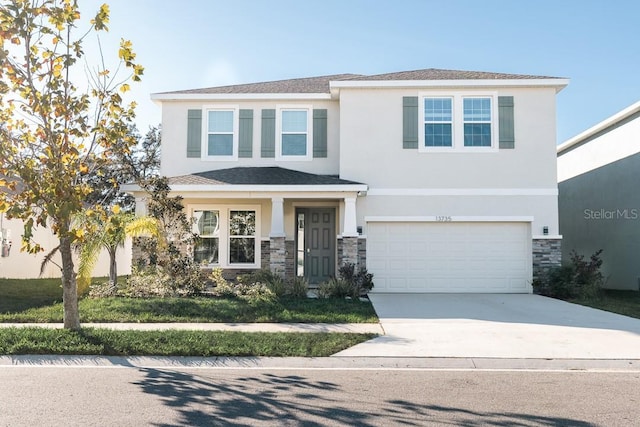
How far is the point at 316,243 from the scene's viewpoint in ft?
53.5

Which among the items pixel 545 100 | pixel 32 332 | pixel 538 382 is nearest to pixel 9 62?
pixel 32 332

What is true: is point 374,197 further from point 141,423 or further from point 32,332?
point 141,423

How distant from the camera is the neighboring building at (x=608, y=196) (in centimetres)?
1666

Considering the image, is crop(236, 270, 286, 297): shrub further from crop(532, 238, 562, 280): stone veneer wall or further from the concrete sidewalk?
crop(532, 238, 562, 280): stone veneer wall

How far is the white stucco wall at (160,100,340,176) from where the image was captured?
16.4 m

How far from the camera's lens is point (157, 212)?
13117 millimetres

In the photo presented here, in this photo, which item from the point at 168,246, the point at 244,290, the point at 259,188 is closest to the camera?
the point at 168,246

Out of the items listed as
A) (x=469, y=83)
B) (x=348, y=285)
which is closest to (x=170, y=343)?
(x=348, y=285)

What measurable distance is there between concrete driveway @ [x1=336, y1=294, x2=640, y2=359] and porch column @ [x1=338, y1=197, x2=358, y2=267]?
161 cm

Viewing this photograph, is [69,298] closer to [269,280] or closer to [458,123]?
[269,280]

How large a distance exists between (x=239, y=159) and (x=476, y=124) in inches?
284

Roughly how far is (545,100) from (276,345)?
1161 cm

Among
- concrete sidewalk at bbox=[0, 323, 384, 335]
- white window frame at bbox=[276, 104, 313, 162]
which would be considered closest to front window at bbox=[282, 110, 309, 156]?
white window frame at bbox=[276, 104, 313, 162]

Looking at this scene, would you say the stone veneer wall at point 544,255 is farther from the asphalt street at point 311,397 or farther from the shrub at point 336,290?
the asphalt street at point 311,397
